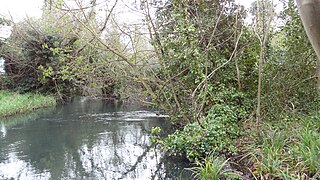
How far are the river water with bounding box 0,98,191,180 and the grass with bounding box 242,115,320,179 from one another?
4.32 ft

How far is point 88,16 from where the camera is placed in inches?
264

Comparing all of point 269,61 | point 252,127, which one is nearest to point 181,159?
point 252,127

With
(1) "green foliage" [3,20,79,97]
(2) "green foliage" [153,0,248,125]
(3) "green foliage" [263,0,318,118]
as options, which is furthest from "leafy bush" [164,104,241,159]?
(1) "green foliage" [3,20,79,97]

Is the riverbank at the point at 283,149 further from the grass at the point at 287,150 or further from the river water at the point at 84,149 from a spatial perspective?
the river water at the point at 84,149

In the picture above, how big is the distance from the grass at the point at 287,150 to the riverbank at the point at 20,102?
944cm

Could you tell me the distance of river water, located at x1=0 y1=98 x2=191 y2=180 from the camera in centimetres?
494

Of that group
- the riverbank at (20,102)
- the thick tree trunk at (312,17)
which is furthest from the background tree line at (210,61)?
the riverbank at (20,102)

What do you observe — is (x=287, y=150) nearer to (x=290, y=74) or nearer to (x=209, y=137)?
(x=209, y=137)

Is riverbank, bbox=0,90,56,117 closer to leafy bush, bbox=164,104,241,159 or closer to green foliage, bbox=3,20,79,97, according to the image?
green foliage, bbox=3,20,79,97

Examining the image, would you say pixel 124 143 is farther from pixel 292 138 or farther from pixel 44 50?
pixel 44 50

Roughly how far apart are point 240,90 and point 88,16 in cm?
378

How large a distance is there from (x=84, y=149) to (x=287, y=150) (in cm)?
438

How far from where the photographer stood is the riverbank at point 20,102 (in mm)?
10953

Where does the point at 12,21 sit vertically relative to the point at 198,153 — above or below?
above
